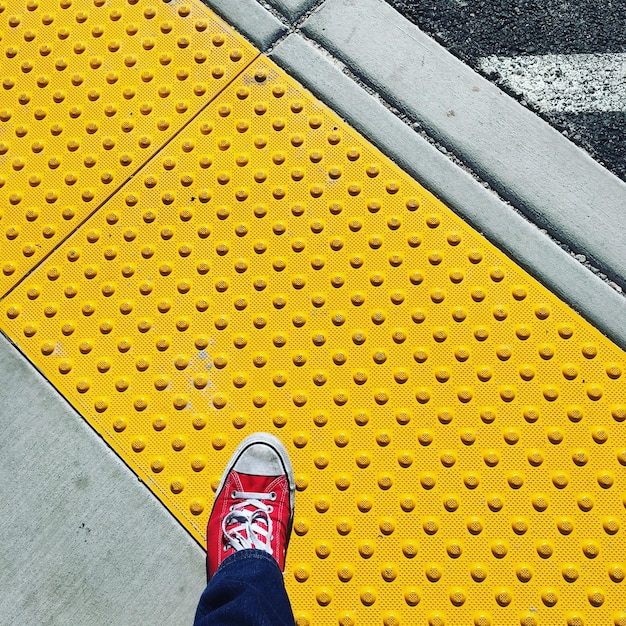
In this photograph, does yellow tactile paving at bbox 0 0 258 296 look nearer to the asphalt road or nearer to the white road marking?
the asphalt road

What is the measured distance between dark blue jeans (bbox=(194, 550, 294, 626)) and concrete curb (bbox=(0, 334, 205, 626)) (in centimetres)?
13

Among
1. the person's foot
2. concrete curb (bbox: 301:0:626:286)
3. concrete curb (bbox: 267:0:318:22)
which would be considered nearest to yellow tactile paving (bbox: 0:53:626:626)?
the person's foot

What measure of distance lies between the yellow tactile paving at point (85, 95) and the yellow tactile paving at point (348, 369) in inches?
3.7

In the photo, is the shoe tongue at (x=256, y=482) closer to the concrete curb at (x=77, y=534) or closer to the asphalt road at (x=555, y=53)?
the concrete curb at (x=77, y=534)

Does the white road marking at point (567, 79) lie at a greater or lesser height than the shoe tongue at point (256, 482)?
greater

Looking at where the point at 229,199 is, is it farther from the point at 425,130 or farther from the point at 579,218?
the point at 579,218

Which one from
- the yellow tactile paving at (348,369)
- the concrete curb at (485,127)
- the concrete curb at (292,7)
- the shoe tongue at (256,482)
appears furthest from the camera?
the concrete curb at (292,7)

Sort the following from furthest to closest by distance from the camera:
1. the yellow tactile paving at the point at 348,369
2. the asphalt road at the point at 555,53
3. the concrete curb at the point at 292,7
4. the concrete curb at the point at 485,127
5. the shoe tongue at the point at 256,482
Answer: the concrete curb at the point at 292,7 < the asphalt road at the point at 555,53 < the concrete curb at the point at 485,127 < the shoe tongue at the point at 256,482 < the yellow tactile paving at the point at 348,369

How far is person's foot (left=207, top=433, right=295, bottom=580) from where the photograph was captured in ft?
7.03

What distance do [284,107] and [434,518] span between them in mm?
1478

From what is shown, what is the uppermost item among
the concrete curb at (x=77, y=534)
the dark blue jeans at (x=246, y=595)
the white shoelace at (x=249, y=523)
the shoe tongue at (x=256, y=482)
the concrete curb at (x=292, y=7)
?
the concrete curb at (x=292, y=7)

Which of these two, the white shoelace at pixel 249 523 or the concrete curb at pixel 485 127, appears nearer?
the white shoelace at pixel 249 523

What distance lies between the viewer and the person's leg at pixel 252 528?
1981 mm

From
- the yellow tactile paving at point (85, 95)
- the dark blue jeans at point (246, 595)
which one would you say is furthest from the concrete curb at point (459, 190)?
the dark blue jeans at point (246, 595)
